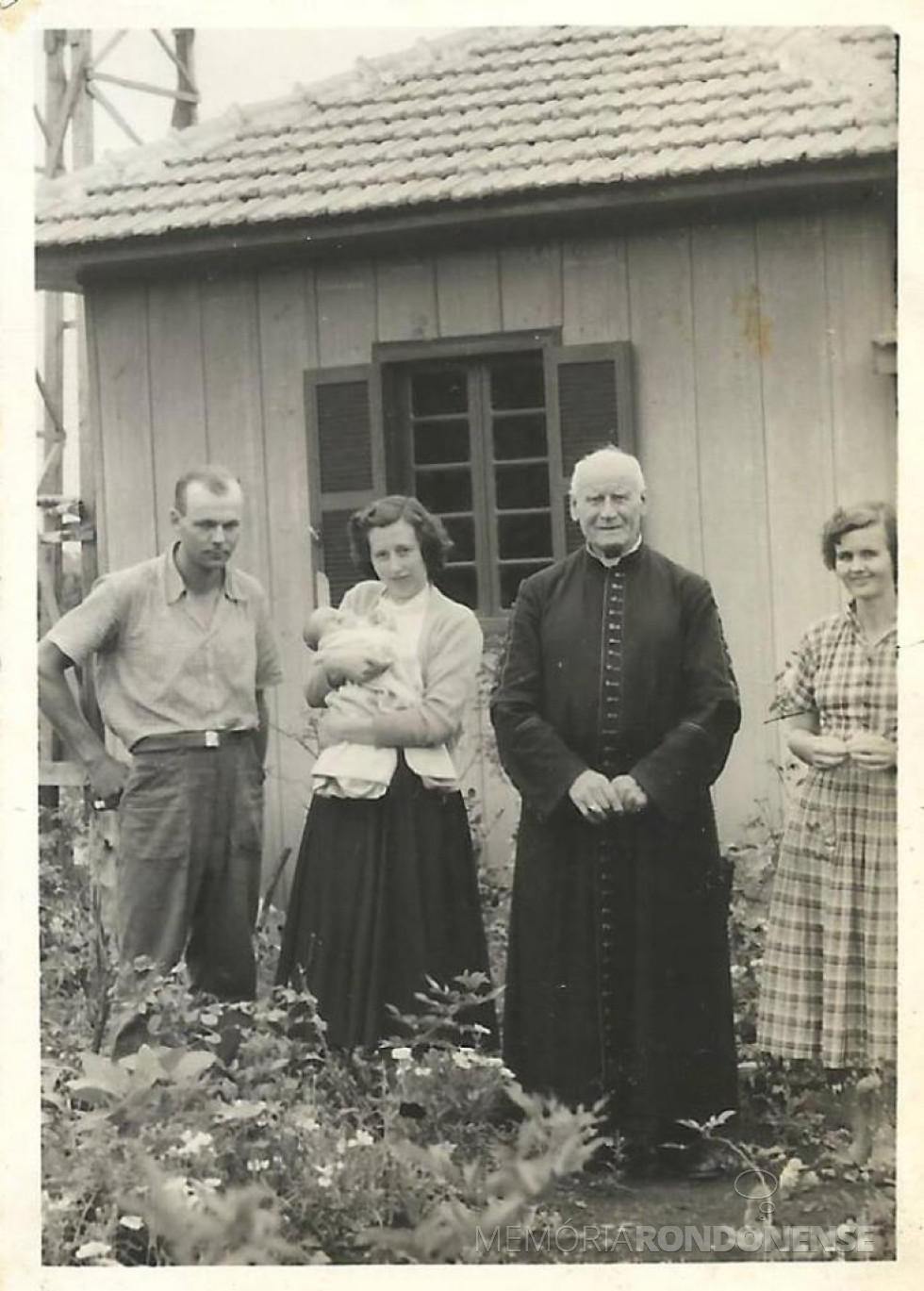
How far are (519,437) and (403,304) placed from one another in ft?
1.96

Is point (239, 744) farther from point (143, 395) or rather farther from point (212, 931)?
point (143, 395)

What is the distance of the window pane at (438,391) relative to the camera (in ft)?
15.9

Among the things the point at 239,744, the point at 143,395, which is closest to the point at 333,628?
the point at 239,744

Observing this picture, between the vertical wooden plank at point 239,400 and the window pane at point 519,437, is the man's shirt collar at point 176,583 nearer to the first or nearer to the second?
the vertical wooden plank at point 239,400

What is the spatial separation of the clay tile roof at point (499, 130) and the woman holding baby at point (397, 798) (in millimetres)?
1256

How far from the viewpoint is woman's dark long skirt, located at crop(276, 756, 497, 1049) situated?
4.27m

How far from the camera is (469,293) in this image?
4.93 m

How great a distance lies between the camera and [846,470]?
4480 millimetres

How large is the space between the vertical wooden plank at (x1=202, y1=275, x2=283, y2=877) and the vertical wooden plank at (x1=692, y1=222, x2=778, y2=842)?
4.54ft

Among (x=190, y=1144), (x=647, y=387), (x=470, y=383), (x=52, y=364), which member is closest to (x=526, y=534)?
(x=470, y=383)

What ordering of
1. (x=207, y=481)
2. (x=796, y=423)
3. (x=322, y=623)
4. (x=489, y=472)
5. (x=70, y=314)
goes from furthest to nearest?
(x=70, y=314), (x=489, y=472), (x=796, y=423), (x=322, y=623), (x=207, y=481)

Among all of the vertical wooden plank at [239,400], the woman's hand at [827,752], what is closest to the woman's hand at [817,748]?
the woman's hand at [827,752]

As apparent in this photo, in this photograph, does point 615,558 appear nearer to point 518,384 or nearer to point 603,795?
point 603,795
